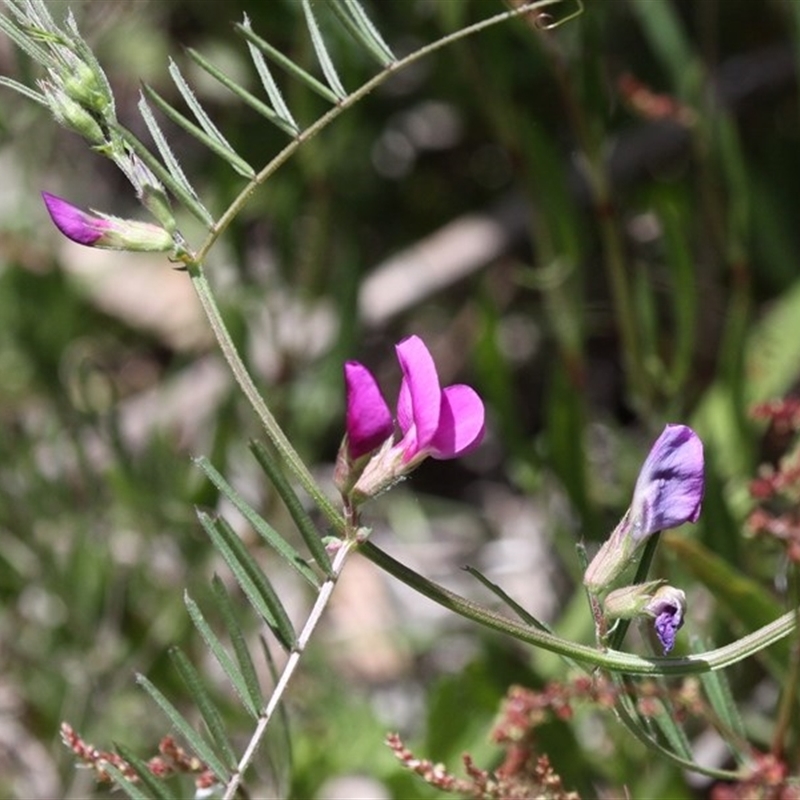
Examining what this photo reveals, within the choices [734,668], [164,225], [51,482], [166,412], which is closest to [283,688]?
[164,225]

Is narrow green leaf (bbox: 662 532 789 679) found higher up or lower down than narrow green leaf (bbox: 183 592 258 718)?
lower down

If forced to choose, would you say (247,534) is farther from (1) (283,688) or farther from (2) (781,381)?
(1) (283,688)

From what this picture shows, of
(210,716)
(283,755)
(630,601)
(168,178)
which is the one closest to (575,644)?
(630,601)

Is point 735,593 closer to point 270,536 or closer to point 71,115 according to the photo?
point 270,536

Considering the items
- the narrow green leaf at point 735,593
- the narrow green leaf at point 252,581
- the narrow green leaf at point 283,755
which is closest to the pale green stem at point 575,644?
the narrow green leaf at point 252,581

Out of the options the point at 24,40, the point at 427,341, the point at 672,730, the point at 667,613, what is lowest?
the point at 427,341

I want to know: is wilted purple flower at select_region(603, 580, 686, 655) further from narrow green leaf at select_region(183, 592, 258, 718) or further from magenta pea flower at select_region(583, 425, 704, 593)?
narrow green leaf at select_region(183, 592, 258, 718)

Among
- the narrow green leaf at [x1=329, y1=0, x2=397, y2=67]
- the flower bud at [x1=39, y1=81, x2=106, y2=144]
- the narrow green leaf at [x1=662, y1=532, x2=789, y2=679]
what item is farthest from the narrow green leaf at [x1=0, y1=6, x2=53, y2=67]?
the narrow green leaf at [x1=662, y1=532, x2=789, y2=679]
